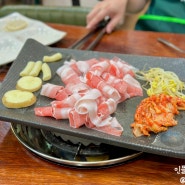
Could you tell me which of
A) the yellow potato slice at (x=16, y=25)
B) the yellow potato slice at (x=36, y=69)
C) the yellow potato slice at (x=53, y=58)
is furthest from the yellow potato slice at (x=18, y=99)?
the yellow potato slice at (x=16, y=25)

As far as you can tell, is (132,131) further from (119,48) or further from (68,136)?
(119,48)

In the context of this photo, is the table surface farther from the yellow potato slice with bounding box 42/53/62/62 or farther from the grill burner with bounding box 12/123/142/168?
the yellow potato slice with bounding box 42/53/62/62

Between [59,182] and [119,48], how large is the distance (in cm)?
75

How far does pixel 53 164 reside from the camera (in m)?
0.83

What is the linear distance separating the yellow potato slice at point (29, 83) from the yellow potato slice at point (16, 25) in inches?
23.3

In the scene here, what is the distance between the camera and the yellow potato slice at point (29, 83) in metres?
0.95

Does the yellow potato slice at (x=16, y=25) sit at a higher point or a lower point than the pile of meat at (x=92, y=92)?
lower

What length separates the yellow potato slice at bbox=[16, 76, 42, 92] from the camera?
951 millimetres

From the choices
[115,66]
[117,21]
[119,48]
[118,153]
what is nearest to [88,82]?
[115,66]

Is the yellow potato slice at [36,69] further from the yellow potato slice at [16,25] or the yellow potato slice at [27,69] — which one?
the yellow potato slice at [16,25]

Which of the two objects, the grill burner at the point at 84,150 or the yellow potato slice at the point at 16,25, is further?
the yellow potato slice at the point at 16,25

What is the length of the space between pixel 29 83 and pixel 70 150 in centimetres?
24

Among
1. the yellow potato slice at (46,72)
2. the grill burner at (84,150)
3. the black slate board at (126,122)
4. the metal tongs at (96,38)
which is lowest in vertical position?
the grill burner at (84,150)

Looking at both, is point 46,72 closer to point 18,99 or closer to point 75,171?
point 18,99
